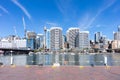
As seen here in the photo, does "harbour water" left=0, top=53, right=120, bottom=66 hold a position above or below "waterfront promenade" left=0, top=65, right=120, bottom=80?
below

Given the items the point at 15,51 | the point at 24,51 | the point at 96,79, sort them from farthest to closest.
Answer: the point at 24,51, the point at 15,51, the point at 96,79

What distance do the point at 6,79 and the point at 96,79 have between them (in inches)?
257

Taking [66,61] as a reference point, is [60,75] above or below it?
above

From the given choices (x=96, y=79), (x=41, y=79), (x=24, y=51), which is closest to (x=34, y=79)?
(x=41, y=79)

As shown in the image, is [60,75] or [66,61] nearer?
[60,75]

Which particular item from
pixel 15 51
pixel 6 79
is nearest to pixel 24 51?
pixel 15 51

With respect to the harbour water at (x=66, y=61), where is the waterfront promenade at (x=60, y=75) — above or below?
above

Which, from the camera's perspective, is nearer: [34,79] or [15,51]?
[34,79]

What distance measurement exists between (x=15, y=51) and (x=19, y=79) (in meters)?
157

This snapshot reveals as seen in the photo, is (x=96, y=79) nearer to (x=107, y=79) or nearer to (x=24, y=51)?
(x=107, y=79)

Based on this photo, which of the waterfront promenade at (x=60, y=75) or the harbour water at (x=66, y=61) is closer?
the waterfront promenade at (x=60, y=75)

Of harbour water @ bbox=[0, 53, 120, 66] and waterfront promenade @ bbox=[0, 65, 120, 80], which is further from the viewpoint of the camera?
harbour water @ bbox=[0, 53, 120, 66]

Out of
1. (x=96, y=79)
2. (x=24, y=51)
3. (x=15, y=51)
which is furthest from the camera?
(x=24, y=51)

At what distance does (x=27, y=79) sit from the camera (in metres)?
14.1
